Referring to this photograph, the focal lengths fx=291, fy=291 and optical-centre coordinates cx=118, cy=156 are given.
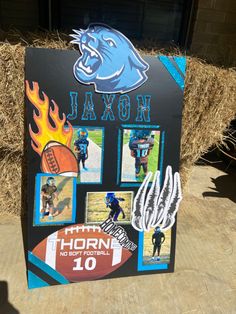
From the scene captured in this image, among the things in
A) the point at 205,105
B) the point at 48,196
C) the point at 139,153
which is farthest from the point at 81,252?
the point at 205,105

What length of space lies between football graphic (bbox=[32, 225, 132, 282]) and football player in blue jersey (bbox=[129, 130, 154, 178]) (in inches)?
23.3

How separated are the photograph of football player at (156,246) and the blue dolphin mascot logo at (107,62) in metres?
1.17

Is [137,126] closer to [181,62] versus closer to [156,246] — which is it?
[181,62]

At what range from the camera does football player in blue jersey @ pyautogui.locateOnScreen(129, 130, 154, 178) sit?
7.29 ft

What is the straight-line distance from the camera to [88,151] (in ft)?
7.09

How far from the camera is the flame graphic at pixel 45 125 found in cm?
202

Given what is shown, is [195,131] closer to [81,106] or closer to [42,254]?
[81,106]

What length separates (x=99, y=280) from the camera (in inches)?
93.1

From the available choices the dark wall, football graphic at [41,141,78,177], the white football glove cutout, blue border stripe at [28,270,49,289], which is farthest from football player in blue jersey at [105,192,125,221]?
the dark wall

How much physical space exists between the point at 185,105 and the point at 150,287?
165cm

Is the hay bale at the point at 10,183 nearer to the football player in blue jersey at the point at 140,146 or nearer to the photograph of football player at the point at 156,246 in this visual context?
the football player in blue jersey at the point at 140,146

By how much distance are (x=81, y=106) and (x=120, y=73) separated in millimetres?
365

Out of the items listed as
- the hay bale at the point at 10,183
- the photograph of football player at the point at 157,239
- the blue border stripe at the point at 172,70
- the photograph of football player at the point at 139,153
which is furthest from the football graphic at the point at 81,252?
the blue border stripe at the point at 172,70

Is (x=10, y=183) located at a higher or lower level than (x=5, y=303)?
higher
